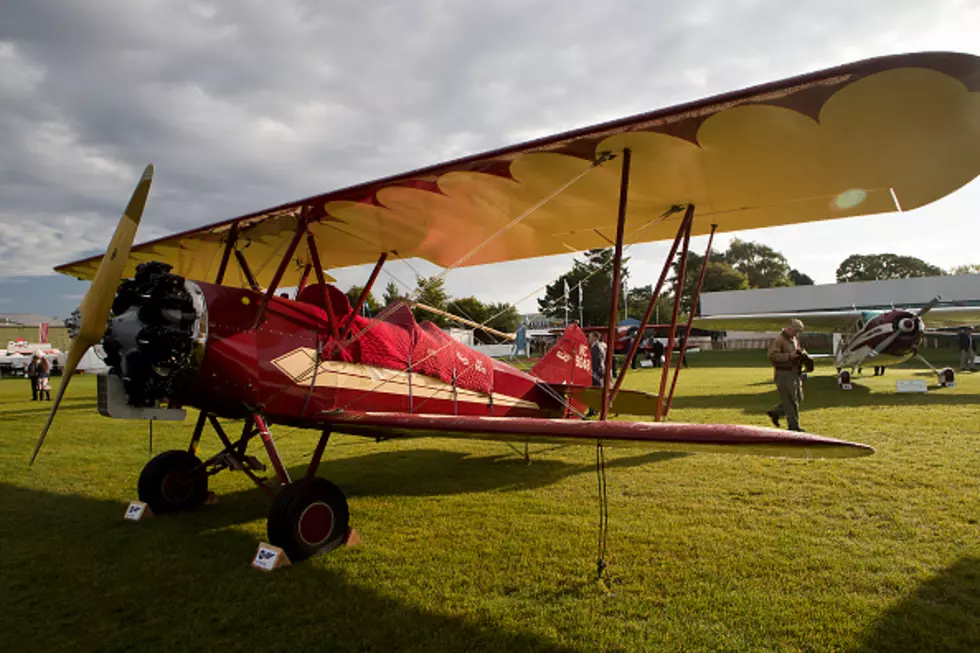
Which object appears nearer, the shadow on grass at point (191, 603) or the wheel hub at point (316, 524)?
the shadow on grass at point (191, 603)

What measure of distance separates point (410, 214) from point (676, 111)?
2.54 meters

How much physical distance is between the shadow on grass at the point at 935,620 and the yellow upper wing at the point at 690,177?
2506 millimetres

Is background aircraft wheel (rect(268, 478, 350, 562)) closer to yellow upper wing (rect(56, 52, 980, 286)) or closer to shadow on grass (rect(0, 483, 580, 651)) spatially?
shadow on grass (rect(0, 483, 580, 651))

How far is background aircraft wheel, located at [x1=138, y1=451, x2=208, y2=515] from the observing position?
4867 mm

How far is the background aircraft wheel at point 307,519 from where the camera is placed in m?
3.69

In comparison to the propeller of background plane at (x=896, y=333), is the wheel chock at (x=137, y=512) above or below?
below

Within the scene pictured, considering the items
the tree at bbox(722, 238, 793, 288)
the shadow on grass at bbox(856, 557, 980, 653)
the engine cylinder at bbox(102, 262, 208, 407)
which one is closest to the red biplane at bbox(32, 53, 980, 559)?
the engine cylinder at bbox(102, 262, 208, 407)

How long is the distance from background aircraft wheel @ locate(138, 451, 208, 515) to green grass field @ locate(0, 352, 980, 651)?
173 millimetres

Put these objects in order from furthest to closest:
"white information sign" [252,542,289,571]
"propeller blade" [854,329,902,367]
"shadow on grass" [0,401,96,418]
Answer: "propeller blade" [854,329,902,367], "shadow on grass" [0,401,96,418], "white information sign" [252,542,289,571]

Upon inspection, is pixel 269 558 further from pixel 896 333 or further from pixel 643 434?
pixel 896 333

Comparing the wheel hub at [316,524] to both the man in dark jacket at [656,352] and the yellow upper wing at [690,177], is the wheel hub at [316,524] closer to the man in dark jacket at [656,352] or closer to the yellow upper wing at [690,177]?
the yellow upper wing at [690,177]

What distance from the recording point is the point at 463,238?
18.6ft

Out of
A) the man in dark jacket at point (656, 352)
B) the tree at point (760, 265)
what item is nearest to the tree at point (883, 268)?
the tree at point (760, 265)

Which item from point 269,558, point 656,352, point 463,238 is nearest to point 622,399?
point 463,238
